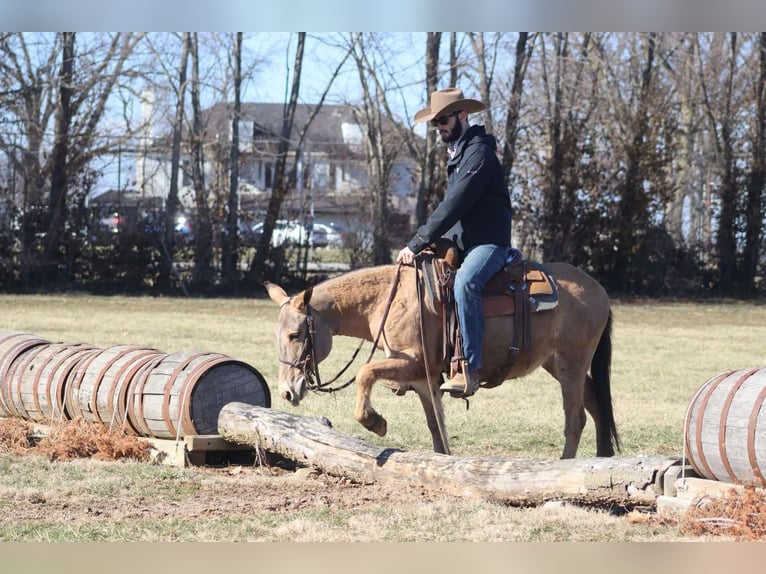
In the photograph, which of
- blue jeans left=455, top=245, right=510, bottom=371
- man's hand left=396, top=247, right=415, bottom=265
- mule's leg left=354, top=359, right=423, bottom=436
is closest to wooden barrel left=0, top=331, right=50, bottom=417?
mule's leg left=354, top=359, right=423, bottom=436

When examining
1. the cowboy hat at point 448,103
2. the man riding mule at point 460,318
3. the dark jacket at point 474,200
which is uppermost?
the cowboy hat at point 448,103

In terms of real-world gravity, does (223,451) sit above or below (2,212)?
below

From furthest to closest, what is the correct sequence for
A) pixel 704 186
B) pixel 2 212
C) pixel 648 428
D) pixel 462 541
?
pixel 704 186 → pixel 2 212 → pixel 648 428 → pixel 462 541

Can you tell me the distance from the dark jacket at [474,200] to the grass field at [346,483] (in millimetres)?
1900

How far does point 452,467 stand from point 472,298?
4.08ft

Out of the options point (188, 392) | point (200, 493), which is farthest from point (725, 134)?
point (200, 493)

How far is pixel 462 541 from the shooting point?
579cm

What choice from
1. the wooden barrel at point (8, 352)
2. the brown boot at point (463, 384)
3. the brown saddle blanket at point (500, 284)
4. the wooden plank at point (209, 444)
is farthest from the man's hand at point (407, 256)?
the wooden barrel at point (8, 352)

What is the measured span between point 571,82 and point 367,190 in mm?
7031

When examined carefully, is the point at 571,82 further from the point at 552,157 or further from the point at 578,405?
the point at 578,405

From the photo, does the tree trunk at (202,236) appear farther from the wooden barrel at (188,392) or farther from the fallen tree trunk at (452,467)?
the fallen tree trunk at (452,467)

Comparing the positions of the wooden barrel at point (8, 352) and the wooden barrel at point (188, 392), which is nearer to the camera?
the wooden barrel at point (188, 392)

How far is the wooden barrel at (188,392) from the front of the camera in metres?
8.22
